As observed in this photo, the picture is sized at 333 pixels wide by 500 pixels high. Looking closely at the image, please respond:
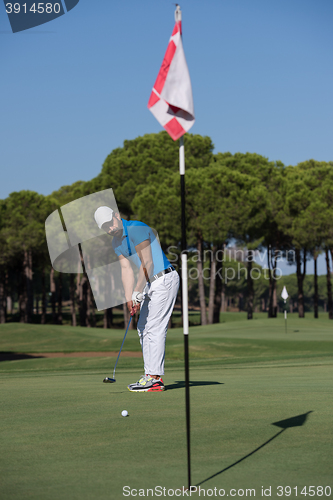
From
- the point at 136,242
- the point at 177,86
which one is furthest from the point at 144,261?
the point at 177,86

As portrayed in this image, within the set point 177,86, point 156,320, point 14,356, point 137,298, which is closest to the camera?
point 177,86

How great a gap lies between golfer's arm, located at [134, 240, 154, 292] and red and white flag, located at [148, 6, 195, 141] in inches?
116

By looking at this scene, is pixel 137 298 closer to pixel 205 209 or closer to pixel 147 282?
pixel 147 282

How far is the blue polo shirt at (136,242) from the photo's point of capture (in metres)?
6.68

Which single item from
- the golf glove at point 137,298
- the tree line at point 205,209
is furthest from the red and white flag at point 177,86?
the tree line at point 205,209

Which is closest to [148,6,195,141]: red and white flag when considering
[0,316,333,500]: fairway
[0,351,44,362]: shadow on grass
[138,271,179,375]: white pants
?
[0,316,333,500]: fairway

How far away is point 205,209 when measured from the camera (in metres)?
39.5

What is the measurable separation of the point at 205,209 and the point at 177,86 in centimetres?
3590

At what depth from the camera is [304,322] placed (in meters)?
38.2

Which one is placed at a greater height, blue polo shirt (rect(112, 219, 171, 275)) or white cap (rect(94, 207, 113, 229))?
white cap (rect(94, 207, 113, 229))

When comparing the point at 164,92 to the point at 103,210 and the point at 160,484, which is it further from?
the point at 103,210

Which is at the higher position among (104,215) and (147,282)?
(104,215)

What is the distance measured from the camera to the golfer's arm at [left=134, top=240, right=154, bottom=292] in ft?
21.9

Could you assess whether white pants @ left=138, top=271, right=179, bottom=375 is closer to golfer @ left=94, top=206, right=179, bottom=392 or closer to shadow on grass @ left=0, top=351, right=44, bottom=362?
golfer @ left=94, top=206, right=179, bottom=392
